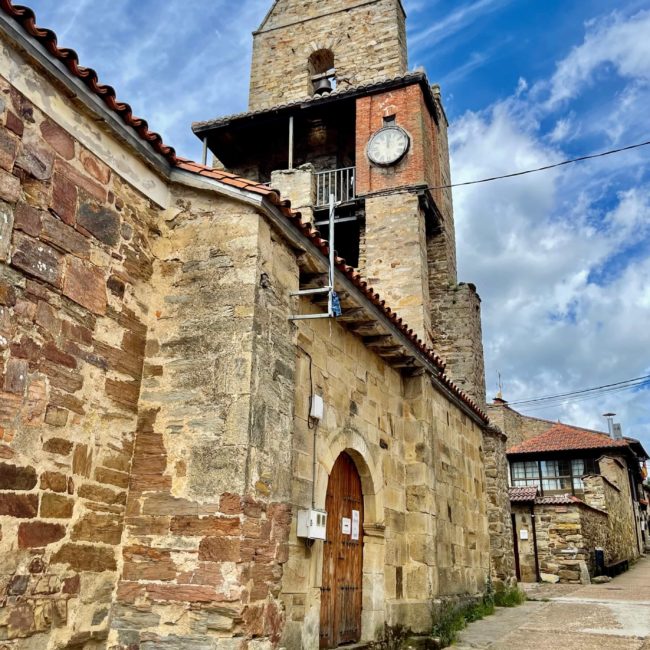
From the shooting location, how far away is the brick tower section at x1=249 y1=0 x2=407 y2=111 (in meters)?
16.9

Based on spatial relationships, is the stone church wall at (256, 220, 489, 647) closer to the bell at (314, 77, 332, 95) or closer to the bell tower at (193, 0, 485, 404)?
the bell tower at (193, 0, 485, 404)

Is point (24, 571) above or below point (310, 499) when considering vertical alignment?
below

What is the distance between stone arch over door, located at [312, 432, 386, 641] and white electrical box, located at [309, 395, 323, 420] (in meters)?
0.52

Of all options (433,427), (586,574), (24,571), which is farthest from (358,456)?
(586,574)

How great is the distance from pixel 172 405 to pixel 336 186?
11971mm

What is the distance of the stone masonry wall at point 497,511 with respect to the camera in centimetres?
1152

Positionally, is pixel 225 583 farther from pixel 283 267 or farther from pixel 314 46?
pixel 314 46

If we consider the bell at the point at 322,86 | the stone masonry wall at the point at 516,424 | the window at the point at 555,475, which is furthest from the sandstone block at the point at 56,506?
the stone masonry wall at the point at 516,424

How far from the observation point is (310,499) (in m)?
5.63

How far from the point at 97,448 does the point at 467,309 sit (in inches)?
446

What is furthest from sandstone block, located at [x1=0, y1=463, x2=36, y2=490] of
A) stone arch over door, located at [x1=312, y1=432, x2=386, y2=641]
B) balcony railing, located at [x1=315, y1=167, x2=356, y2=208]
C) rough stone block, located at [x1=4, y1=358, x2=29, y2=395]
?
balcony railing, located at [x1=315, y1=167, x2=356, y2=208]

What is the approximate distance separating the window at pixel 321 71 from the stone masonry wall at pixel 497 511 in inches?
411

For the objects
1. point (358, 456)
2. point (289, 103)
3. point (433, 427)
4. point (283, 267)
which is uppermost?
point (289, 103)

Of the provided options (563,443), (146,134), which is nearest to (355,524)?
(146,134)
